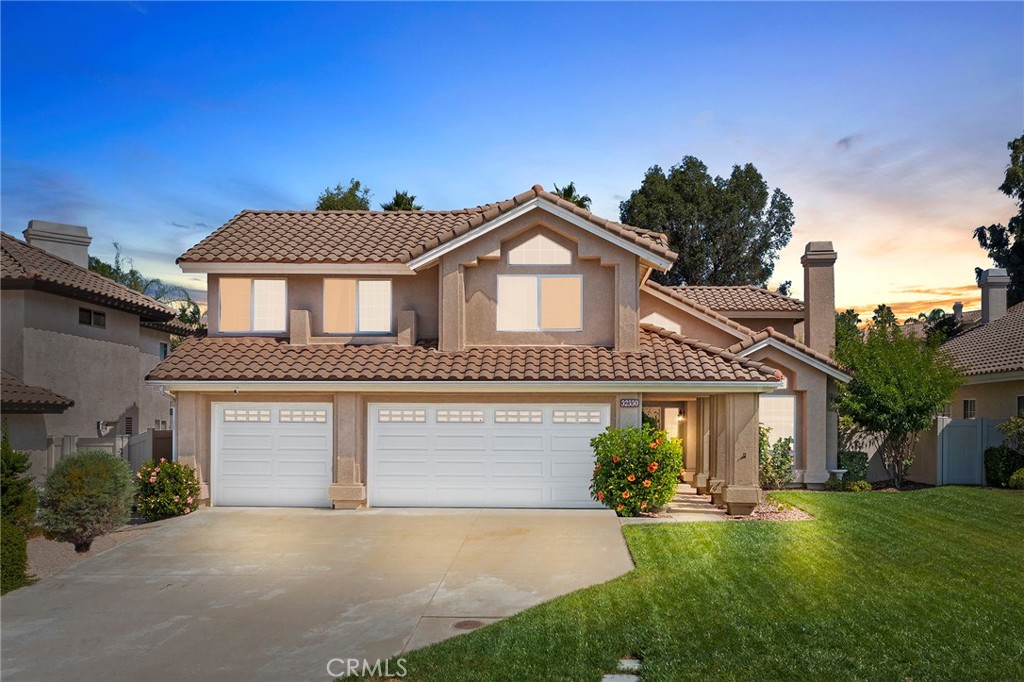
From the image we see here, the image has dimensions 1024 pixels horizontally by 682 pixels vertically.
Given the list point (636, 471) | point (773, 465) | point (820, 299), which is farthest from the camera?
point (820, 299)

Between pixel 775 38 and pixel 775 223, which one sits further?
pixel 775 223

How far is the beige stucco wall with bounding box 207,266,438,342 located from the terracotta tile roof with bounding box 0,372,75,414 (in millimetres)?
3702

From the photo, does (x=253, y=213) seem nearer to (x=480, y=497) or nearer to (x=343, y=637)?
(x=480, y=497)

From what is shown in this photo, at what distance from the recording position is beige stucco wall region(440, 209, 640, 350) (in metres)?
17.7

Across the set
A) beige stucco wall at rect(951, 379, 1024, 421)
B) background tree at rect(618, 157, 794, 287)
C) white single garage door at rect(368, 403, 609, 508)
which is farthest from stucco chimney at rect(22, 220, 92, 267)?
background tree at rect(618, 157, 794, 287)

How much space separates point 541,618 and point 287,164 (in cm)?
1624

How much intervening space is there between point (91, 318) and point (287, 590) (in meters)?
13.6

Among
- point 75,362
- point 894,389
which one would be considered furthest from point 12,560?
point 894,389

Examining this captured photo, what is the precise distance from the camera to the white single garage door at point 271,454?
691 inches

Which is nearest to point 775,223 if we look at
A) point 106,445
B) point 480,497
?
point 480,497

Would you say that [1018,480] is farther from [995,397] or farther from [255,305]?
[255,305]

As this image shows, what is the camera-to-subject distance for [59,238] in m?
23.5

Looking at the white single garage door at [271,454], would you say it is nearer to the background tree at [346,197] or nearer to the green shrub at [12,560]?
the green shrub at [12,560]

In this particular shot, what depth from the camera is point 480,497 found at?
1730 centimetres
